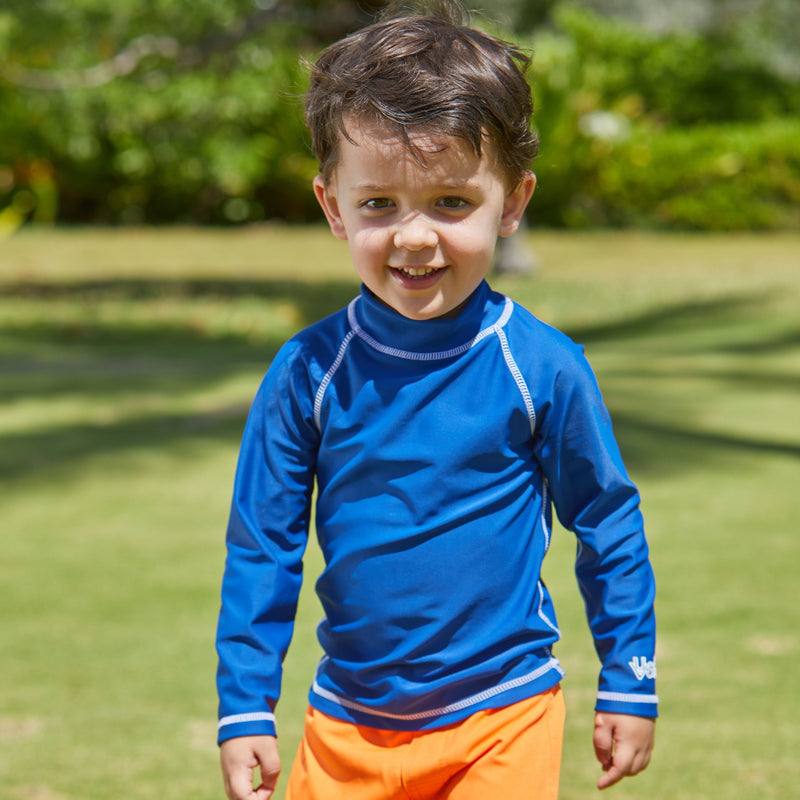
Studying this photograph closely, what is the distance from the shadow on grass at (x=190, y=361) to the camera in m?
6.88

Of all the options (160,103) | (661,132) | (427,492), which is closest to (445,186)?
(427,492)

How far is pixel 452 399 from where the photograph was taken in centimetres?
188

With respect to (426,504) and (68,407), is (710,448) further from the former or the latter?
(426,504)

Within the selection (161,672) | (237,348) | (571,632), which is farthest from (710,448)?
(237,348)

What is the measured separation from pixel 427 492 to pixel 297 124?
1522cm

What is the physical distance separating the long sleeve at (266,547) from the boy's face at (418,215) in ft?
0.74

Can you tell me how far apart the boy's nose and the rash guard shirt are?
0.45ft

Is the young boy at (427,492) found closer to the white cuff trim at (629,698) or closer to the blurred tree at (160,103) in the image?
the white cuff trim at (629,698)

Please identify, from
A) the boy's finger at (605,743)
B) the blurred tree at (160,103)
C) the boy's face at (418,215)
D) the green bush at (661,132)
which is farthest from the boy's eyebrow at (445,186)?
the green bush at (661,132)

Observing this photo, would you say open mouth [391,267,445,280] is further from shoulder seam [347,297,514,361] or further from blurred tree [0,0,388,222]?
blurred tree [0,0,388,222]

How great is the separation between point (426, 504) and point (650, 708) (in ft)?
1.59

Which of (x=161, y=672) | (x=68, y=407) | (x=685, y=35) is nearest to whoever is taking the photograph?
(x=161, y=672)

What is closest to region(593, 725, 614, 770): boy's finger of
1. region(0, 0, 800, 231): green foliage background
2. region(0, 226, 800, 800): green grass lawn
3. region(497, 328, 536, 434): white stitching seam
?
region(497, 328, 536, 434): white stitching seam

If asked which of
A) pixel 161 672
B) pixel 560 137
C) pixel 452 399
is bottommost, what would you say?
pixel 161 672
